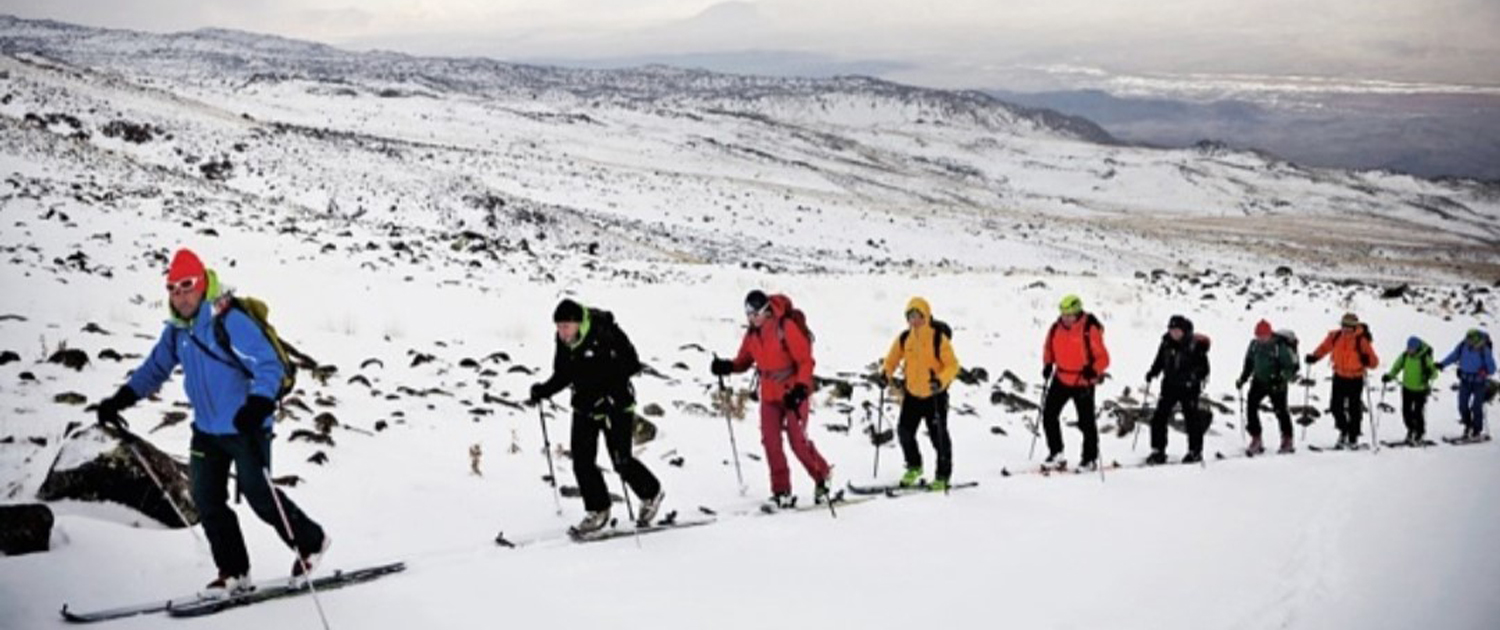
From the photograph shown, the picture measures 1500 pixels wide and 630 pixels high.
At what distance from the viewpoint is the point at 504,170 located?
182 feet

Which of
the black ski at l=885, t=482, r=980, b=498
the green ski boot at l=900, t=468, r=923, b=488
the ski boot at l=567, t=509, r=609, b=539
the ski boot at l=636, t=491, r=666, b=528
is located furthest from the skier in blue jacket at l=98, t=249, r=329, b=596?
the green ski boot at l=900, t=468, r=923, b=488

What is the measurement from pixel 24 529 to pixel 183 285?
222cm

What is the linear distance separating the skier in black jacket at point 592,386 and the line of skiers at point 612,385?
0.01m

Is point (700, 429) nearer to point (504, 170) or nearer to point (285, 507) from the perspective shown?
point (285, 507)

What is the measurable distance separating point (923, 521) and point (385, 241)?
19914 mm

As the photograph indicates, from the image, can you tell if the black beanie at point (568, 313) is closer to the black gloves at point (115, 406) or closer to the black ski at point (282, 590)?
the black ski at point (282, 590)

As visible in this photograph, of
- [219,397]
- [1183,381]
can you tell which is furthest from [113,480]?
[1183,381]

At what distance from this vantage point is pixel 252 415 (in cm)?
564

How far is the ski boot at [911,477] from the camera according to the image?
10355mm

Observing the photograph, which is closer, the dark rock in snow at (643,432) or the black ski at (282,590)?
the black ski at (282,590)

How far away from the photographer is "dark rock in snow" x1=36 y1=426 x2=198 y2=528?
7.25 metres

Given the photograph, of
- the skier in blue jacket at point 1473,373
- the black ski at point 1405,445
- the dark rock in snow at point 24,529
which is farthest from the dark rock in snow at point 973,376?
the dark rock in snow at point 24,529

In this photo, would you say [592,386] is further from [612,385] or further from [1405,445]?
[1405,445]

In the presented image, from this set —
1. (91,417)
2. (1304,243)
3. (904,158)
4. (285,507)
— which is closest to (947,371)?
(285,507)
